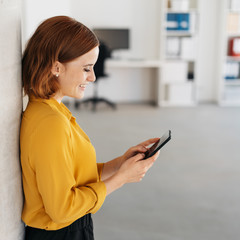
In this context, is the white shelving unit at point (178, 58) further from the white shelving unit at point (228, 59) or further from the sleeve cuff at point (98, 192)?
the sleeve cuff at point (98, 192)

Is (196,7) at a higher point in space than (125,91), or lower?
higher

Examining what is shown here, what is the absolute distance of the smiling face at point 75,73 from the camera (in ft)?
3.67

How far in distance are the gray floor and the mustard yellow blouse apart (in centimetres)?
125

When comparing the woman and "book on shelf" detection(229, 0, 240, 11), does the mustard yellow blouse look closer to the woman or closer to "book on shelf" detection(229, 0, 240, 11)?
the woman

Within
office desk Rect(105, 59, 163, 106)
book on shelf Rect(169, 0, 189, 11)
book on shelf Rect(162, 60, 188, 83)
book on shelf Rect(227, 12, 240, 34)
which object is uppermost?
book on shelf Rect(169, 0, 189, 11)

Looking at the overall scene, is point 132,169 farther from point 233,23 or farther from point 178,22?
point 233,23

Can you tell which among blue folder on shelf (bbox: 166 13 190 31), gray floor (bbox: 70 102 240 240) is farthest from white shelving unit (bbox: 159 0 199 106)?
gray floor (bbox: 70 102 240 240)

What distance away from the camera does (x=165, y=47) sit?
264 inches

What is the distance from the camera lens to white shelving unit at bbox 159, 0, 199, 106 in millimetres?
6605

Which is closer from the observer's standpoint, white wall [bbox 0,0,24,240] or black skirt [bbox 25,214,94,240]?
white wall [bbox 0,0,24,240]

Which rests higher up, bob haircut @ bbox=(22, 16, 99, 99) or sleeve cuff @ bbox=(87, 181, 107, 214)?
bob haircut @ bbox=(22, 16, 99, 99)

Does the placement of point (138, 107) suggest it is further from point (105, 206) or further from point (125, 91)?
point (105, 206)

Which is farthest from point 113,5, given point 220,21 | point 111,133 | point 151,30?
point 111,133

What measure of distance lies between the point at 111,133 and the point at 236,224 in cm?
250
